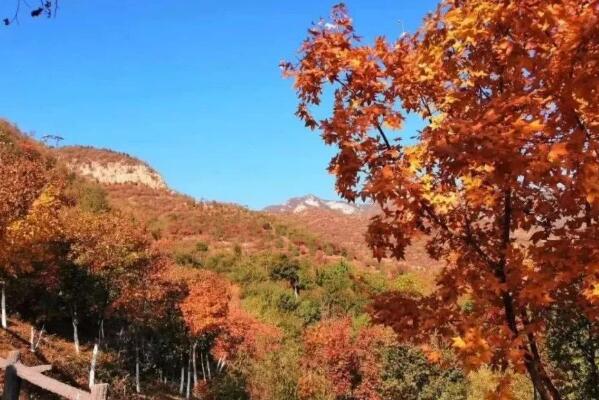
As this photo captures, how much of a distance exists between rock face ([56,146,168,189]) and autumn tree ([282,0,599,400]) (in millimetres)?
115459

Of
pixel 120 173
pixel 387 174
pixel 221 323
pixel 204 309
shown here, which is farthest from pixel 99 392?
pixel 120 173

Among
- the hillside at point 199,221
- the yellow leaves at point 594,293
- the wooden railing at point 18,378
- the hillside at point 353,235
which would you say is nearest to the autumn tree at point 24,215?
the wooden railing at point 18,378

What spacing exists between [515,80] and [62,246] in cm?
3062

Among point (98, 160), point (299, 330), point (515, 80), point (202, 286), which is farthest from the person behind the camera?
point (98, 160)

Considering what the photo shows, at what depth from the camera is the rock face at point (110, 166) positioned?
4732 inches

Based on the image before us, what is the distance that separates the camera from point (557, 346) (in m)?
12.5

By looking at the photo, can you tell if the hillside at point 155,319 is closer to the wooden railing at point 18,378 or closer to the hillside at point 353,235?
the wooden railing at point 18,378

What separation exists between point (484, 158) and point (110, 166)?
129 metres

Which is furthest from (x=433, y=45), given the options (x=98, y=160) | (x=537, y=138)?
(x=98, y=160)

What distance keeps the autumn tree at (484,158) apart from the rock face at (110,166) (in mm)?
115459

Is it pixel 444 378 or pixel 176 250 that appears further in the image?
pixel 176 250

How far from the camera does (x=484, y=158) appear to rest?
15.3ft

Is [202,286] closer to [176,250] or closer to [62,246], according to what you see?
[62,246]

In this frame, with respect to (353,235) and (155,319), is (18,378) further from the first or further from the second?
(353,235)
